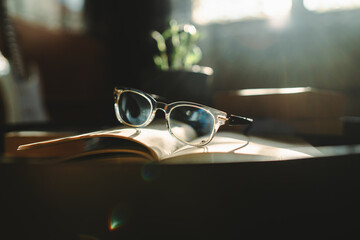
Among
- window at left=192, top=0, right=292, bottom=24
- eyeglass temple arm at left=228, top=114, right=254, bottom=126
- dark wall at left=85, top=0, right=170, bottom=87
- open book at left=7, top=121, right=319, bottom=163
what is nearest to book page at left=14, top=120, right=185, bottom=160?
open book at left=7, top=121, right=319, bottom=163

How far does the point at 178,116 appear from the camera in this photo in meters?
0.42

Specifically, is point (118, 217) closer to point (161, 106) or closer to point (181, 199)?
point (181, 199)

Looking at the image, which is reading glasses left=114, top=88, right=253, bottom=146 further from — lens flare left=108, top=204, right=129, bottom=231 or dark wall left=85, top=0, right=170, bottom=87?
dark wall left=85, top=0, right=170, bottom=87

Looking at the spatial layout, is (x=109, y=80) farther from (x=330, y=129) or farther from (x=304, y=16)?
(x=330, y=129)

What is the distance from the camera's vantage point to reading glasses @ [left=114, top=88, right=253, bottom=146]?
0.39 metres

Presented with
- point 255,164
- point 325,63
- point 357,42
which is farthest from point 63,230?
point 357,42

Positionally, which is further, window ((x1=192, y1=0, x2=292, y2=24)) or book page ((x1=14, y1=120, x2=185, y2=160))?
window ((x1=192, y1=0, x2=292, y2=24))

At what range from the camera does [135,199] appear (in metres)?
0.23

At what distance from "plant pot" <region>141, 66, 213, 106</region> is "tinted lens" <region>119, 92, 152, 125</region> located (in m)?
0.32

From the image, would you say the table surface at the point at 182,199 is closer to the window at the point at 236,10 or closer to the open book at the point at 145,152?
the open book at the point at 145,152

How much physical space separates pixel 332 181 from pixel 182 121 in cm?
25

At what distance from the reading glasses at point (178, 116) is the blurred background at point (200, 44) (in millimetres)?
1121

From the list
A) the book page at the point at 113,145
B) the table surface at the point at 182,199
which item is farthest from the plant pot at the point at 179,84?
the table surface at the point at 182,199

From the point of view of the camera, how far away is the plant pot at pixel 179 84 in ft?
2.48
